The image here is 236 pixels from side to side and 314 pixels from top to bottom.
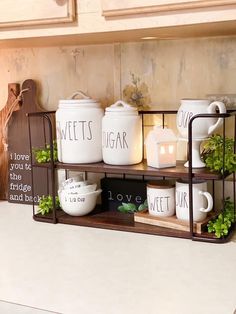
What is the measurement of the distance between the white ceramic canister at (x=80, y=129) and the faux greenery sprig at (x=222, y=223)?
365mm

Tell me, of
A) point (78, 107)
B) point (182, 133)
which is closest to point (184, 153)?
point (182, 133)

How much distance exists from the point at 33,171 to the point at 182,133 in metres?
0.58

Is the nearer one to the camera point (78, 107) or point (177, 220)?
point (177, 220)

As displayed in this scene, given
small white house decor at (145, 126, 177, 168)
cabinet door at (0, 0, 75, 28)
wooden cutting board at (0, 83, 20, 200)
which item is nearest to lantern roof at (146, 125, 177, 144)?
small white house decor at (145, 126, 177, 168)

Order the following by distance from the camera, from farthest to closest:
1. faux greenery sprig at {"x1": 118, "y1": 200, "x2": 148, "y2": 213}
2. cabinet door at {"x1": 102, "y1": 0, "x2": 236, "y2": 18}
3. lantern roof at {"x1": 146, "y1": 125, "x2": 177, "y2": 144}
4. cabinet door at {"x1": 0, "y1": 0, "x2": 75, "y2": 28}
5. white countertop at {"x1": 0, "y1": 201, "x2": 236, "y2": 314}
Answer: faux greenery sprig at {"x1": 118, "y1": 200, "x2": 148, "y2": 213}, lantern roof at {"x1": 146, "y1": 125, "x2": 177, "y2": 144}, cabinet door at {"x1": 0, "y1": 0, "x2": 75, "y2": 28}, cabinet door at {"x1": 102, "y1": 0, "x2": 236, "y2": 18}, white countertop at {"x1": 0, "y1": 201, "x2": 236, "y2": 314}

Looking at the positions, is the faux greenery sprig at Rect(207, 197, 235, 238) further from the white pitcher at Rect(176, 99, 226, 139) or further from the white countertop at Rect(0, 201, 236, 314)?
the white pitcher at Rect(176, 99, 226, 139)

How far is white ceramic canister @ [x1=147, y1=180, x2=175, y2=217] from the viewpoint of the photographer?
1233 mm

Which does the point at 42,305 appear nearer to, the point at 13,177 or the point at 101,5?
the point at 101,5

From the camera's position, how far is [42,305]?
0.83 m

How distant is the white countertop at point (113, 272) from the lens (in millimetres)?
823

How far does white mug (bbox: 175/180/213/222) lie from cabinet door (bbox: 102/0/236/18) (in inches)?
16.8

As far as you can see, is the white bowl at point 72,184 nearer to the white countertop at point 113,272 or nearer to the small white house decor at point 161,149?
the white countertop at point 113,272

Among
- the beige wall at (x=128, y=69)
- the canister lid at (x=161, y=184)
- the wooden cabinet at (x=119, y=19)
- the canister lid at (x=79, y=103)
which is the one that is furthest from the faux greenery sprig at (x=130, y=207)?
the wooden cabinet at (x=119, y=19)

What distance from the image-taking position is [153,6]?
101 cm
